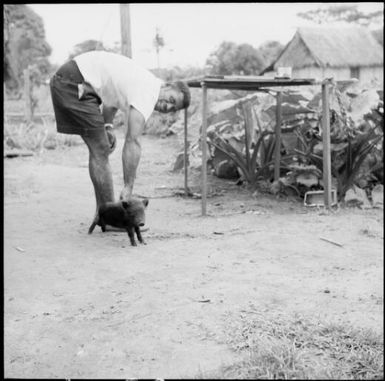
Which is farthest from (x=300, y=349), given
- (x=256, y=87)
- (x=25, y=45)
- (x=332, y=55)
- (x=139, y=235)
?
(x=332, y=55)

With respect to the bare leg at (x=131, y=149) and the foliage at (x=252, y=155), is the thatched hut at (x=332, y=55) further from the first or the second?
the bare leg at (x=131, y=149)

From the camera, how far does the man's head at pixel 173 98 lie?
12.7ft

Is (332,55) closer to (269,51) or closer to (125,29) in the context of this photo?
(269,51)

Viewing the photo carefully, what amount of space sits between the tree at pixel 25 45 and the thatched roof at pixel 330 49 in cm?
851

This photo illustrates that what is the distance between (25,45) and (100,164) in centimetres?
1264

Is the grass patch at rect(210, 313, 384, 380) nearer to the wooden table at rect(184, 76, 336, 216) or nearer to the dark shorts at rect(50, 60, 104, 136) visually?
the dark shorts at rect(50, 60, 104, 136)

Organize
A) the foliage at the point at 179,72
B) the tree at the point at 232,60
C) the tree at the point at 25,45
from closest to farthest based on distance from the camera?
the tree at the point at 25,45
the foliage at the point at 179,72
the tree at the point at 232,60

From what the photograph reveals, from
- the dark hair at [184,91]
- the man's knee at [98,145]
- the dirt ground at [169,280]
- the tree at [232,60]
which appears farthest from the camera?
the tree at [232,60]

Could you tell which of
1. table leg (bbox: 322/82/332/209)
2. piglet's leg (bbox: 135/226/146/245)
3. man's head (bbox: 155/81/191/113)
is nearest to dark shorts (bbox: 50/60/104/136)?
man's head (bbox: 155/81/191/113)

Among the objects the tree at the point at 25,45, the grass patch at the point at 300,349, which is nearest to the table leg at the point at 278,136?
the grass patch at the point at 300,349

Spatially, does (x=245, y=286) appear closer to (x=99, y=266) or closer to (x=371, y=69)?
(x=99, y=266)

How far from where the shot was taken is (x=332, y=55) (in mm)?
21438

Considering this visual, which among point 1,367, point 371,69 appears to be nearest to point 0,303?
point 1,367

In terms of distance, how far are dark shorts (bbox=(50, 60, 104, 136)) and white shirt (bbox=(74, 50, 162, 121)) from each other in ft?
0.21
